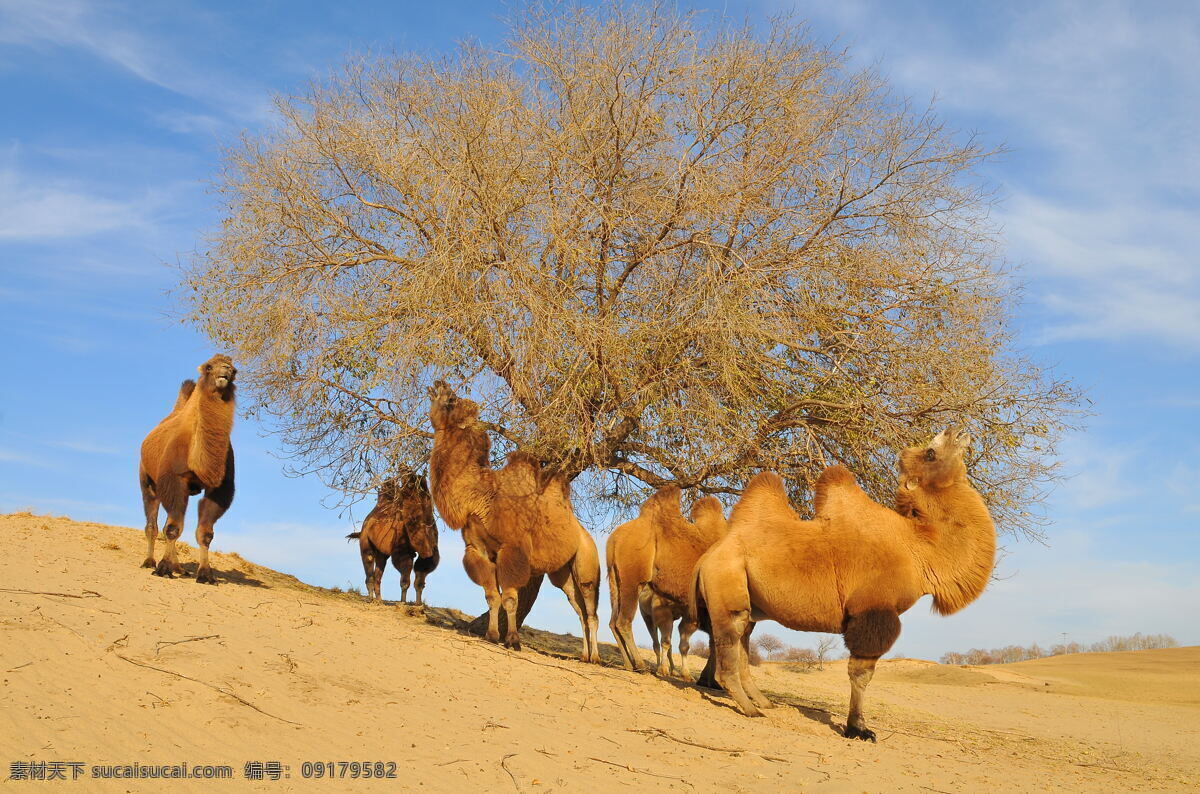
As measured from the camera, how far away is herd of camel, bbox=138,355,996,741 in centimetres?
1080

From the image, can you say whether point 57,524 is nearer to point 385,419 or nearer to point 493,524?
point 385,419

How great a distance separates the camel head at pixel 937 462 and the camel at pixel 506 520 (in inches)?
177

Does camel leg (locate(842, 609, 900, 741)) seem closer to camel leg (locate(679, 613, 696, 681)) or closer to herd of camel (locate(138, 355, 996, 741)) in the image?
herd of camel (locate(138, 355, 996, 741))

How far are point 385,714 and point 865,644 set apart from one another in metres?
4.93

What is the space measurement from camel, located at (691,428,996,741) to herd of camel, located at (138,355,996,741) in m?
0.02

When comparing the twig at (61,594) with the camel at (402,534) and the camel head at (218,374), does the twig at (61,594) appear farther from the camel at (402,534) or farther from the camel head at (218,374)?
the camel at (402,534)

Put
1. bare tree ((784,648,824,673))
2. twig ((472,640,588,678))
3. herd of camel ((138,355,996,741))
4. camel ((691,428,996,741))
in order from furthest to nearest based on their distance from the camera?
Answer: bare tree ((784,648,824,673))
twig ((472,640,588,678))
herd of camel ((138,355,996,741))
camel ((691,428,996,741))

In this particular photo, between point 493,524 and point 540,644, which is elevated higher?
point 493,524

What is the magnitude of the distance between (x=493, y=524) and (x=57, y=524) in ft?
26.5

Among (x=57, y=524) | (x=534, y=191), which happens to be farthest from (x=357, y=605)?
(x=534, y=191)

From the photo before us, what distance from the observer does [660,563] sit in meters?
13.3

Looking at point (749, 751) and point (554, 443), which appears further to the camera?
point (554, 443)

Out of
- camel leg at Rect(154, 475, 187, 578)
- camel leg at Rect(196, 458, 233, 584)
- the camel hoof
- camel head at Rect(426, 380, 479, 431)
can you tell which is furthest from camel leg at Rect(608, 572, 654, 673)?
camel leg at Rect(154, 475, 187, 578)

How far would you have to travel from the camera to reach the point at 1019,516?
587 inches
